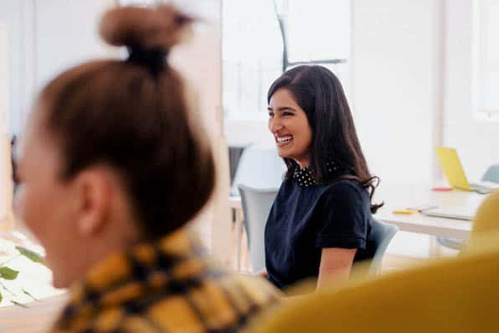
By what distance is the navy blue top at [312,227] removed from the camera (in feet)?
6.28

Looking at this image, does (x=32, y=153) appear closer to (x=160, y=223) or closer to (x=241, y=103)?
(x=160, y=223)

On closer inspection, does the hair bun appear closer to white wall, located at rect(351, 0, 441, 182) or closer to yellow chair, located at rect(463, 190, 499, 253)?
yellow chair, located at rect(463, 190, 499, 253)

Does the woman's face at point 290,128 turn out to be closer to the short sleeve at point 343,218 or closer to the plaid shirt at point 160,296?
the short sleeve at point 343,218

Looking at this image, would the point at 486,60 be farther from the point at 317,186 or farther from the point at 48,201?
the point at 48,201

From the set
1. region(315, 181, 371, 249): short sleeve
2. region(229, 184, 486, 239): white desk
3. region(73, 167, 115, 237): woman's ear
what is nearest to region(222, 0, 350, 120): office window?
region(229, 184, 486, 239): white desk

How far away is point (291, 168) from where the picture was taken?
7.49 feet

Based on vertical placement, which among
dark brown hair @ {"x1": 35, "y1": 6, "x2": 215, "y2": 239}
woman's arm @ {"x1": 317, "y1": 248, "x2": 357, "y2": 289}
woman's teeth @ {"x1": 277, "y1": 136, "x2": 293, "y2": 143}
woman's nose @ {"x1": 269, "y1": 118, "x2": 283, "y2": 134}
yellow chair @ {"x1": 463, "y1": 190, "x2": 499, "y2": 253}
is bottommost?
woman's arm @ {"x1": 317, "y1": 248, "x2": 357, "y2": 289}

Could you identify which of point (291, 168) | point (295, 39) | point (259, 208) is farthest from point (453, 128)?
point (291, 168)

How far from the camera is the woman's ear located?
2.51 ft

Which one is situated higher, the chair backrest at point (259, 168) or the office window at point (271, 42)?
the office window at point (271, 42)

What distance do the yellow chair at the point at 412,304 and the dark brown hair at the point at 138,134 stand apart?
32 cm

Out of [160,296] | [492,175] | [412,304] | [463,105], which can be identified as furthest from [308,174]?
[463,105]

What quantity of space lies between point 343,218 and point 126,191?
4.00 ft

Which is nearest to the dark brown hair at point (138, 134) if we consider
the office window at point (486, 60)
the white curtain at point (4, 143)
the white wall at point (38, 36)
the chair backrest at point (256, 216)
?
the chair backrest at point (256, 216)
